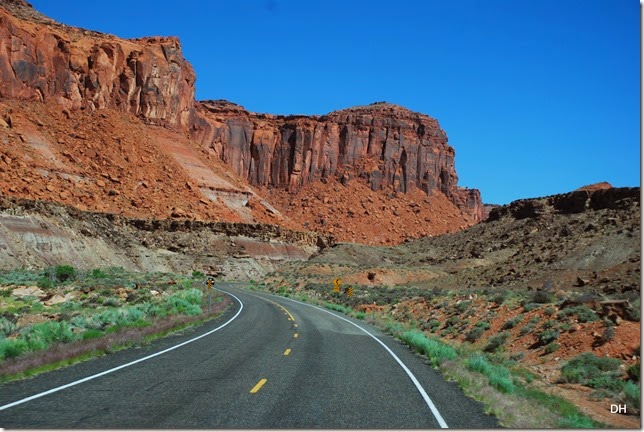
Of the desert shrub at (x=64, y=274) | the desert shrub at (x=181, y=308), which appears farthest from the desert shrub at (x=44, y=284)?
the desert shrub at (x=181, y=308)

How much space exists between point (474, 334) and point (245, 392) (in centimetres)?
1436

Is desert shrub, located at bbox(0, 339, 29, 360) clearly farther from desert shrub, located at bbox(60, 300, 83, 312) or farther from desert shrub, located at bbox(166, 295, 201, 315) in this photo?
desert shrub, located at bbox(60, 300, 83, 312)

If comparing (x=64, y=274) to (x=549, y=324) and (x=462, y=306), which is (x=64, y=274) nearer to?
(x=462, y=306)

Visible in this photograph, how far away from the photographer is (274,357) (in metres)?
14.6

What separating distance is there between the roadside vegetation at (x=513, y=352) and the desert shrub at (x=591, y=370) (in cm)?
2

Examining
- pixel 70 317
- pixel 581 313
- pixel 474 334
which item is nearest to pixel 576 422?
pixel 581 313

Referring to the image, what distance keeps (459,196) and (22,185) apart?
116 metres

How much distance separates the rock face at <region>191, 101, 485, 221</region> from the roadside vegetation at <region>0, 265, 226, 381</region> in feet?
334

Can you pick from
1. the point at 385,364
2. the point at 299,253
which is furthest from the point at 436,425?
the point at 299,253

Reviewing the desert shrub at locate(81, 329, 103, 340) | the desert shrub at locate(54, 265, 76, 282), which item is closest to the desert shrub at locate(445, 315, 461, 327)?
the desert shrub at locate(81, 329, 103, 340)

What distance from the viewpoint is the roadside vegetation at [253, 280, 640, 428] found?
10.3m

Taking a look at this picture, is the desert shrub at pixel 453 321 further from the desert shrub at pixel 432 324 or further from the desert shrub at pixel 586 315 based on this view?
the desert shrub at pixel 586 315

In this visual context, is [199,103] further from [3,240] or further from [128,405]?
[128,405]

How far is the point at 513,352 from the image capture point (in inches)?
741
